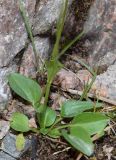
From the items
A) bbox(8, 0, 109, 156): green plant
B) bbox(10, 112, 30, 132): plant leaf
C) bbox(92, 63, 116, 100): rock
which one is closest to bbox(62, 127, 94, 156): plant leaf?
bbox(8, 0, 109, 156): green plant

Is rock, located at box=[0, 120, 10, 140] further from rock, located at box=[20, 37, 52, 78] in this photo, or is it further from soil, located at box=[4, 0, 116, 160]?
rock, located at box=[20, 37, 52, 78]

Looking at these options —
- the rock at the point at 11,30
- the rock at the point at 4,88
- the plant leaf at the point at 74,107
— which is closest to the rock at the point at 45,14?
the rock at the point at 11,30

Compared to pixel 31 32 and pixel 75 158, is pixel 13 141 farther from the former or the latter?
pixel 31 32

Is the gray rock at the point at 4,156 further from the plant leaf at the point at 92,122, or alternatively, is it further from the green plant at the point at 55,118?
the plant leaf at the point at 92,122

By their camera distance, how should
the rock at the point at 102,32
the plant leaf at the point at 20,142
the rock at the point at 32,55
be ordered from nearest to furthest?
the plant leaf at the point at 20,142 < the rock at the point at 32,55 < the rock at the point at 102,32

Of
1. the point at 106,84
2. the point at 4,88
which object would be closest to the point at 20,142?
the point at 4,88
